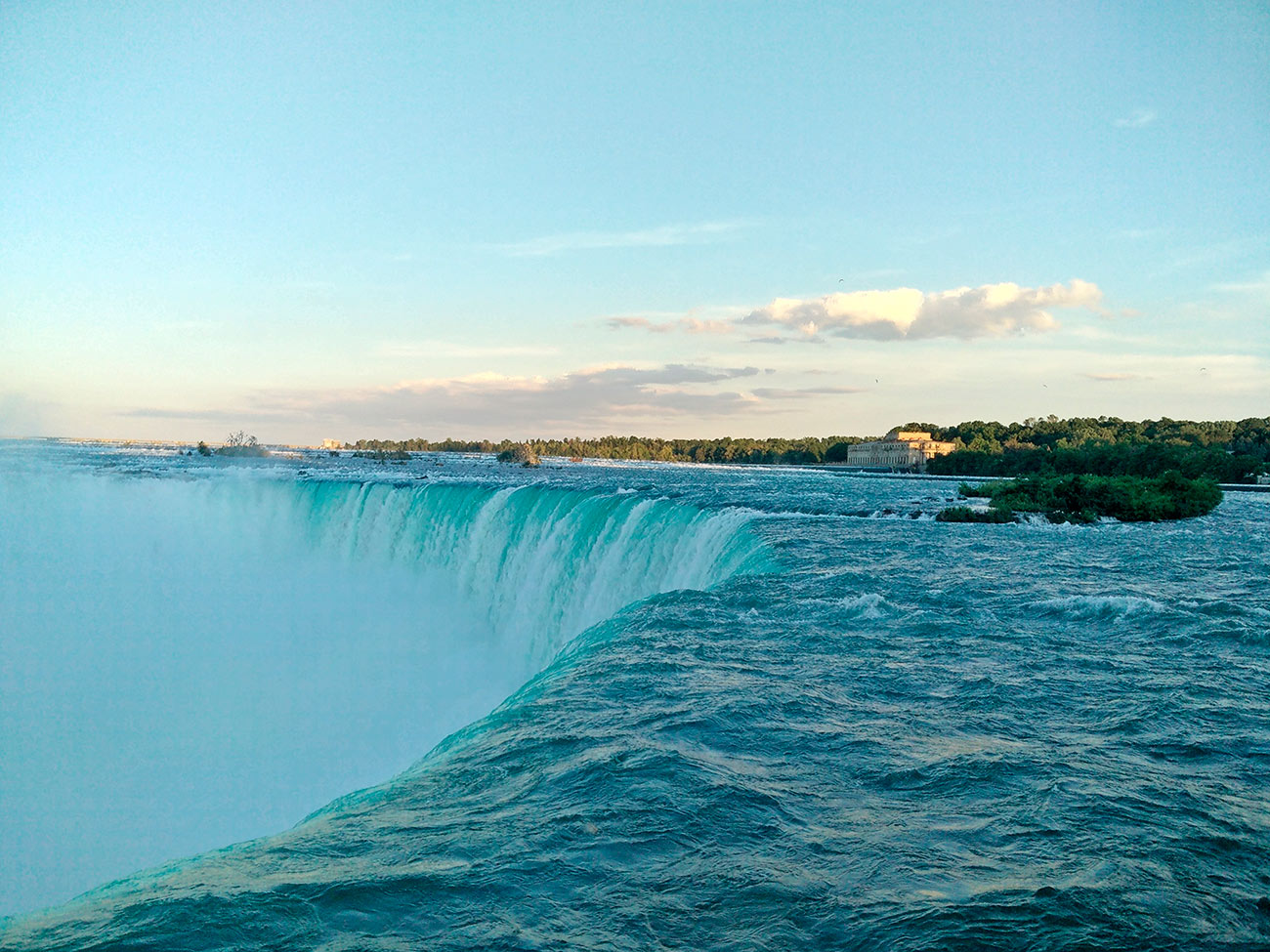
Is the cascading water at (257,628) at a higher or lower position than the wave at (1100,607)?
lower

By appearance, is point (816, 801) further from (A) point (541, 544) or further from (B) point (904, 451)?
(B) point (904, 451)

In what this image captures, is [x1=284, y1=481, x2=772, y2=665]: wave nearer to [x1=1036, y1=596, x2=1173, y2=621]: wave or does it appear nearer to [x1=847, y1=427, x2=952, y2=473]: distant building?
[x1=1036, y1=596, x2=1173, y2=621]: wave

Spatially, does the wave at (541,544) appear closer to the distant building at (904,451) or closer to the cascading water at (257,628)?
the cascading water at (257,628)

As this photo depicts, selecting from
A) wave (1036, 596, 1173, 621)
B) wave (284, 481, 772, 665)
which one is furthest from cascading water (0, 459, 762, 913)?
wave (1036, 596, 1173, 621)

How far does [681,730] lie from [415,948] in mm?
4149

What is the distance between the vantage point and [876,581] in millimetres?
18391

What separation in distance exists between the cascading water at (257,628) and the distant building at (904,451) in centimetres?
10861

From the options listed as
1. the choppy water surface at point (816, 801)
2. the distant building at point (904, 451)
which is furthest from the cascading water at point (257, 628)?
the distant building at point (904, 451)

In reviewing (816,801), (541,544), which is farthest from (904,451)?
(816,801)

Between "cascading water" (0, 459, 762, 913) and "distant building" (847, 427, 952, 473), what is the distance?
109 meters

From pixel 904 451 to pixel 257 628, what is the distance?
12071cm

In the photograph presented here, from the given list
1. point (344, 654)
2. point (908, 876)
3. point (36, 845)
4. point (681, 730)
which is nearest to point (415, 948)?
point (908, 876)

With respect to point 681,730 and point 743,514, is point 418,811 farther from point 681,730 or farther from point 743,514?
point 743,514

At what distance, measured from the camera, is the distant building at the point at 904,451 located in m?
132
